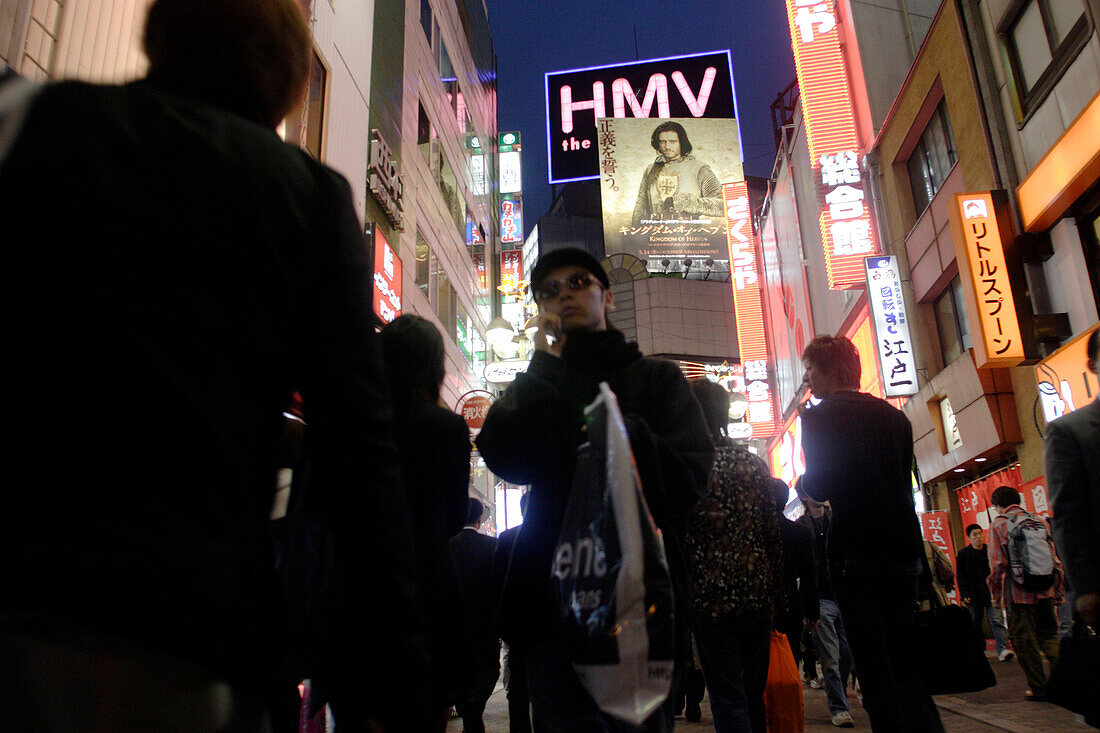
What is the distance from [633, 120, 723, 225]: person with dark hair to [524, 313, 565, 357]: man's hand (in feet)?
94.7

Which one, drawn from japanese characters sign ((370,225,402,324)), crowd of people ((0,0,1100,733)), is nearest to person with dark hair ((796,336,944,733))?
crowd of people ((0,0,1100,733))

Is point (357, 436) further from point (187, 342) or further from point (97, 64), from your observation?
point (97, 64)

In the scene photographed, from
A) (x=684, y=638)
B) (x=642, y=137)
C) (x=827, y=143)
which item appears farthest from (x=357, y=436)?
(x=642, y=137)

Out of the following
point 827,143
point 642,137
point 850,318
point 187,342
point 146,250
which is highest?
point 642,137

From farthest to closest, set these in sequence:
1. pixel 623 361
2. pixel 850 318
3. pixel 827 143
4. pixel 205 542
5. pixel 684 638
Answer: pixel 850 318 → pixel 827 143 → pixel 623 361 → pixel 684 638 → pixel 205 542

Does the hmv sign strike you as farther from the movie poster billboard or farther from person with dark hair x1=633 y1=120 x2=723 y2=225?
person with dark hair x1=633 y1=120 x2=723 y2=225

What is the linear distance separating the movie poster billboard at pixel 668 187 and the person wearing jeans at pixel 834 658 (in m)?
23.4

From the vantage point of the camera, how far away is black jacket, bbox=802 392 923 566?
129 inches

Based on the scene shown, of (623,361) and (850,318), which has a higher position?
(850,318)

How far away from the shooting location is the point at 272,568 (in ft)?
3.18

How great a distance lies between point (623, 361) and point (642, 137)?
31.3 m

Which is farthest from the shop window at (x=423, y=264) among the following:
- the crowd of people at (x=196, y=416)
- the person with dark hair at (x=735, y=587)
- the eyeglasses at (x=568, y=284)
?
the crowd of people at (x=196, y=416)

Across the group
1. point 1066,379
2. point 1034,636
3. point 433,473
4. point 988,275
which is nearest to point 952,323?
point 988,275

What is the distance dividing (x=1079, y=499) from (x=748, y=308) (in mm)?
25810
